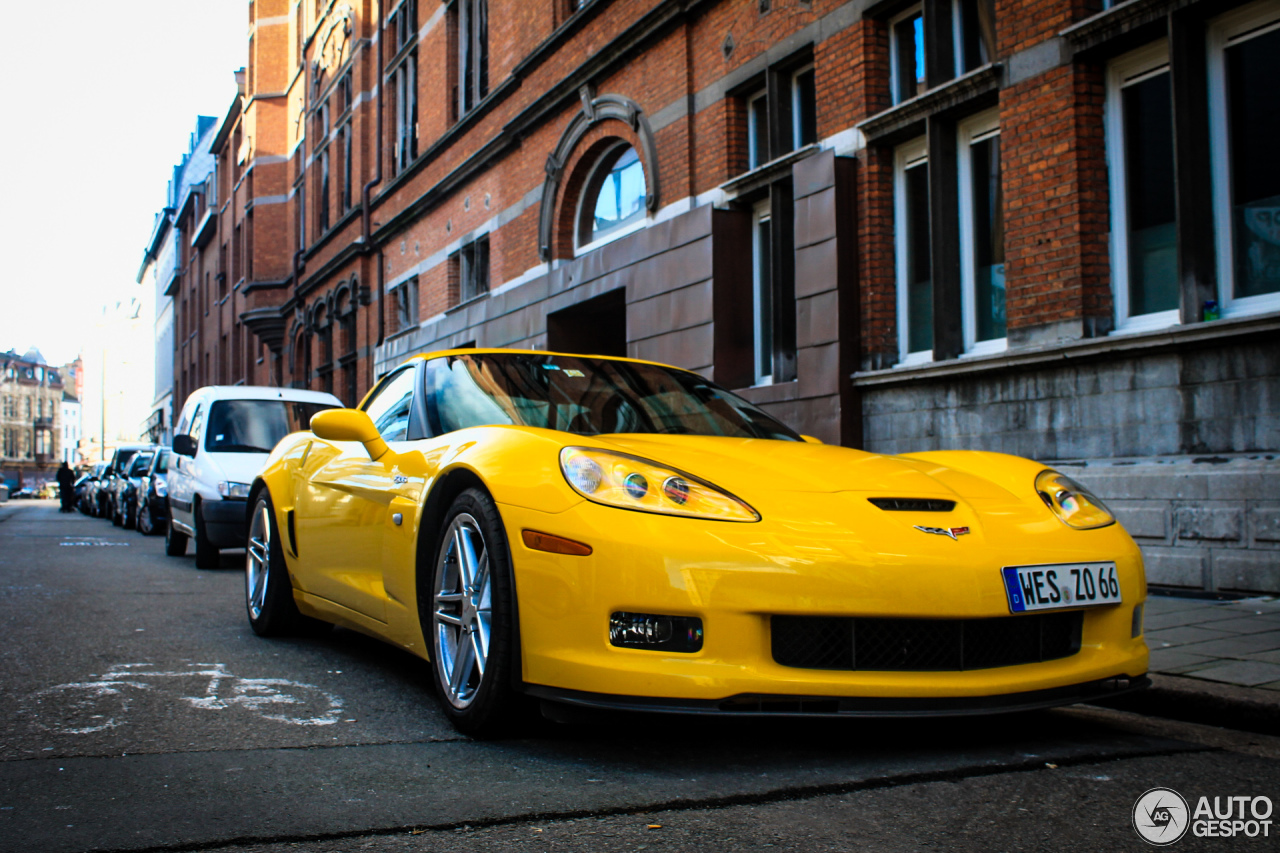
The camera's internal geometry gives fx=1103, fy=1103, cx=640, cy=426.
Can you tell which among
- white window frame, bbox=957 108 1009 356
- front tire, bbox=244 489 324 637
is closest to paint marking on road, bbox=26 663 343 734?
front tire, bbox=244 489 324 637

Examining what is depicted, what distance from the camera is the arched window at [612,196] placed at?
1471cm

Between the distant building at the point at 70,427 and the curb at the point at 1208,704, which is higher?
the distant building at the point at 70,427

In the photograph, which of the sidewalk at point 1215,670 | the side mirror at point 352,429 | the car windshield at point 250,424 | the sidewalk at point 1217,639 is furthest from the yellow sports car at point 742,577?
the car windshield at point 250,424

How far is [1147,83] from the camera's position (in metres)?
8.04

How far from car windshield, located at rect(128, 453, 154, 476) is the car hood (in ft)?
57.0

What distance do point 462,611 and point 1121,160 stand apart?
6.67 m

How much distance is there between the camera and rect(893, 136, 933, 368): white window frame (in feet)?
33.4

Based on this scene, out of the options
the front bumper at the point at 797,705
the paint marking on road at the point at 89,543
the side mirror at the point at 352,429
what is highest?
the side mirror at the point at 352,429

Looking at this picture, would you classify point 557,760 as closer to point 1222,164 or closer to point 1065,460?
point 1065,460

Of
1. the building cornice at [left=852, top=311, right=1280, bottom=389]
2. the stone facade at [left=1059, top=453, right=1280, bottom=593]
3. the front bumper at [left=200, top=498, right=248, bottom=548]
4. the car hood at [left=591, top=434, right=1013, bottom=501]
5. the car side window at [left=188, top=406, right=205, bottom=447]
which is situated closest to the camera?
the car hood at [left=591, top=434, right=1013, bottom=501]

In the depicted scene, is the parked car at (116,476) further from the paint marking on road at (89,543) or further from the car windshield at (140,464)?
the paint marking on road at (89,543)

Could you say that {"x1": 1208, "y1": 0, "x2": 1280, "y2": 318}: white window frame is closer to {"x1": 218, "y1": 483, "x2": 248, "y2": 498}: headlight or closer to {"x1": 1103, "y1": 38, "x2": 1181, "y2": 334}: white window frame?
{"x1": 1103, "y1": 38, "x2": 1181, "y2": 334}: white window frame

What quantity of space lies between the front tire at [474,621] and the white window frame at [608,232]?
420 inches

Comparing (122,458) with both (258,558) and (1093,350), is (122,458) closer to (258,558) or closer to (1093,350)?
A: (258,558)
